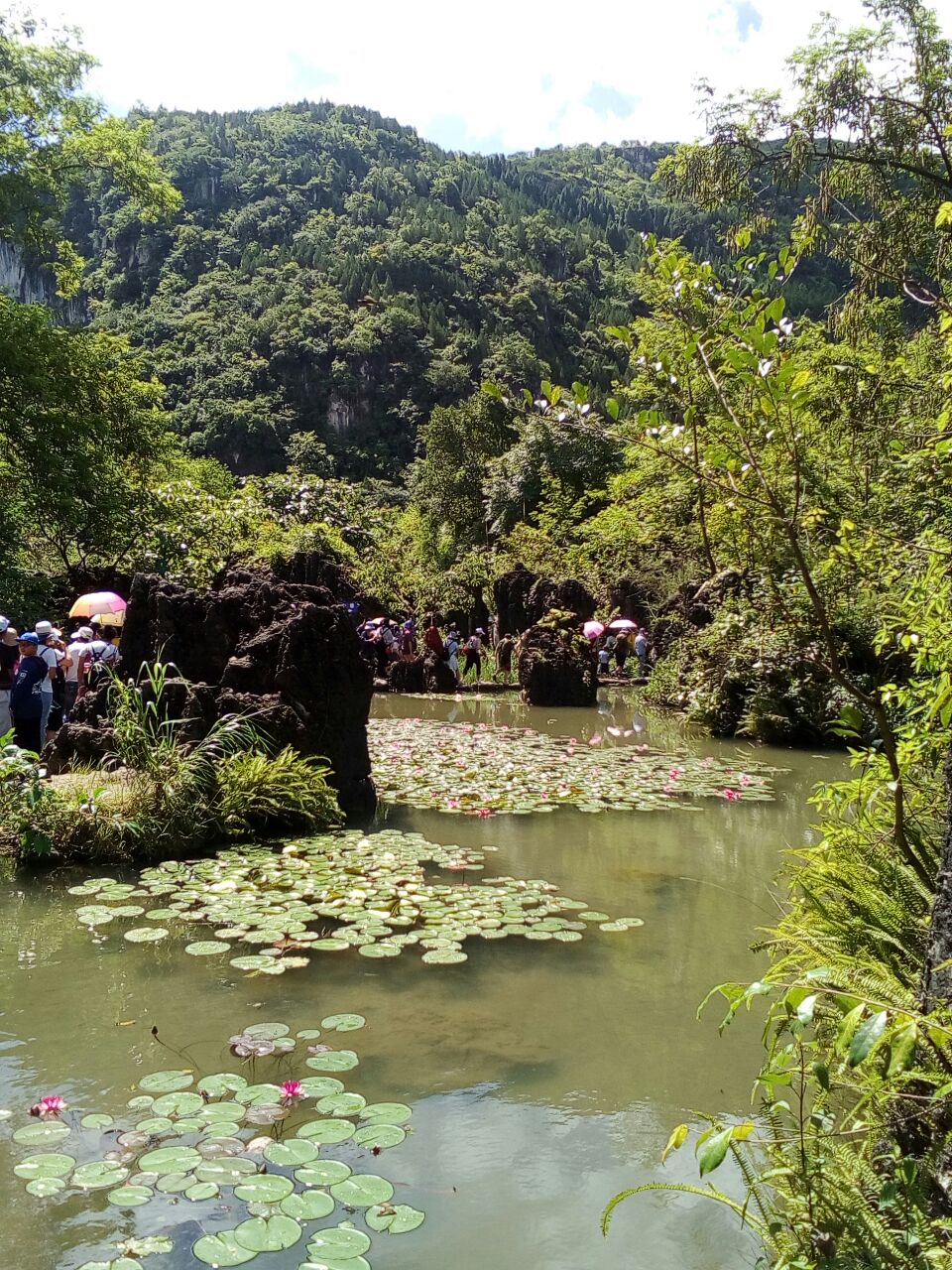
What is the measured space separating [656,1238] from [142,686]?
20.0 ft

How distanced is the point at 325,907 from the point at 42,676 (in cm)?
459

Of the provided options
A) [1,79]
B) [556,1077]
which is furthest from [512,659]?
[556,1077]

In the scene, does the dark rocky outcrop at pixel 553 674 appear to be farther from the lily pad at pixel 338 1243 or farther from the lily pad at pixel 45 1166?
Answer: the lily pad at pixel 338 1243

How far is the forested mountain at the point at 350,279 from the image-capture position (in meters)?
74.2

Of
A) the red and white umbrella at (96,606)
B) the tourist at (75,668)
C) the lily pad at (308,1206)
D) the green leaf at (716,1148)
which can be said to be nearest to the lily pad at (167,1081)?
the lily pad at (308,1206)

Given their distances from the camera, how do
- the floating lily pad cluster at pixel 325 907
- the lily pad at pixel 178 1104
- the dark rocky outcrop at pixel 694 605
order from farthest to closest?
the dark rocky outcrop at pixel 694 605, the floating lily pad cluster at pixel 325 907, the lily pad at pixel 178 1104

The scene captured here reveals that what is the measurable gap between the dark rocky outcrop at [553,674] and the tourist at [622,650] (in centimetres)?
484

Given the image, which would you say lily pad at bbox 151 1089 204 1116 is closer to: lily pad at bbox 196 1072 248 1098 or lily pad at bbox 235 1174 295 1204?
lily pad at bbox 196 1072 248 1098

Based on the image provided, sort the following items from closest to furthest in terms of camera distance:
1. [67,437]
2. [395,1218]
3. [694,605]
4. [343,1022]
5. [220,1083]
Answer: [395,1218] < [220,1083] < [343,1022] < [67,437] < [694,605]

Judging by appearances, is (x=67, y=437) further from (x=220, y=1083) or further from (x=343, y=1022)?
(x=220, y=1083)

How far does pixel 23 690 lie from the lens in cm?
834

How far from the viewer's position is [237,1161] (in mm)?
2766

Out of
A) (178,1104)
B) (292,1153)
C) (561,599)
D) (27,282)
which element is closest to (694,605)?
(561,599)

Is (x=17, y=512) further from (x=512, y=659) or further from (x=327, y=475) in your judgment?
(x=327, y=475)
